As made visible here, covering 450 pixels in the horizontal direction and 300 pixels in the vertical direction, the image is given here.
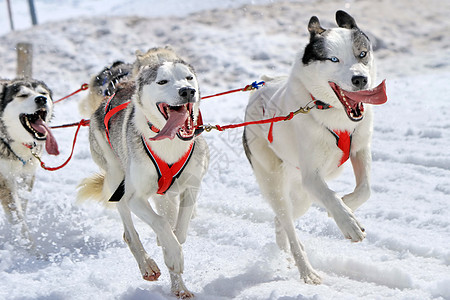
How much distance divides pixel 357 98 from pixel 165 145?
42.8 inches

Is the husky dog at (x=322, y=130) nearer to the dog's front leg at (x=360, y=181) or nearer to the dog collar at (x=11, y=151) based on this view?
the dog's front leg at (x=360, y=181)

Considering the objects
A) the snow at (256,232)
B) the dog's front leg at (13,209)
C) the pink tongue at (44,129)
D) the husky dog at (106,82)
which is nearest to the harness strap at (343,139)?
the snow at (256,232)

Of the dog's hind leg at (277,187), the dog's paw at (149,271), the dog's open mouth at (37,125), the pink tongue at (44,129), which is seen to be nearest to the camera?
the dog's paw at (149,271)

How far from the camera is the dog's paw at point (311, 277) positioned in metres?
3.37

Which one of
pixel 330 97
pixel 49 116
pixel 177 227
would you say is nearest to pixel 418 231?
pixel 330 97

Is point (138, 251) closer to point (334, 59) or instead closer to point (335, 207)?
point (335, 207)

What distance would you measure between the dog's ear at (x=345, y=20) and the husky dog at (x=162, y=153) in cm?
95

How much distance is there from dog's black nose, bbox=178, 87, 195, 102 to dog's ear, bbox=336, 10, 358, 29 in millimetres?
1074

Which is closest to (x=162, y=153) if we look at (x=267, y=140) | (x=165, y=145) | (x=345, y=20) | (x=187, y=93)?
(x=165, y=145)

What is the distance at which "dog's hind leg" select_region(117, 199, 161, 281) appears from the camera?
3.09 m

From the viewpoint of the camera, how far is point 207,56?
12.8 meters

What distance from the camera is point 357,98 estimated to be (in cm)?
292

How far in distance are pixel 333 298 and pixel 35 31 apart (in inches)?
523

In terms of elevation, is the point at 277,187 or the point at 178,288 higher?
the point at 277,187
